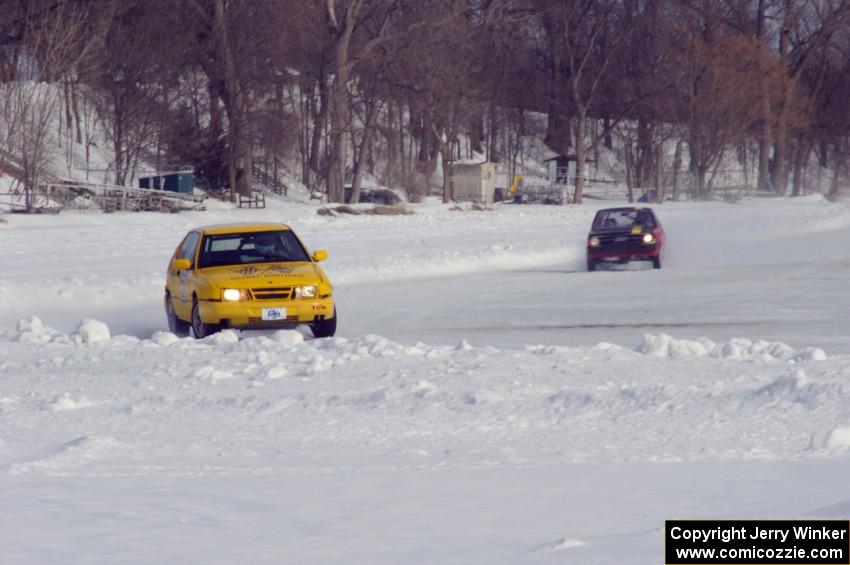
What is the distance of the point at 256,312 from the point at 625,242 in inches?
536

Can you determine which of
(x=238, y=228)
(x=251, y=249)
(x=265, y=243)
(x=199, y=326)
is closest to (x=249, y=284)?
(x=199, y=326)

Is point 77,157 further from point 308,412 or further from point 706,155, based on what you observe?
point 308,412

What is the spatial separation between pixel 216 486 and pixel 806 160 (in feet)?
302

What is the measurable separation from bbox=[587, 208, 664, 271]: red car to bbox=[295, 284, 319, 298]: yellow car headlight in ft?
41.9

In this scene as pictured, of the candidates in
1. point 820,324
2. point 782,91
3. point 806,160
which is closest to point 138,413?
point 820,324

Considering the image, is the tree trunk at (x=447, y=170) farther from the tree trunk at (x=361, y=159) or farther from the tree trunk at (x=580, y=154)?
the tree trunk at (x=580, y=154)

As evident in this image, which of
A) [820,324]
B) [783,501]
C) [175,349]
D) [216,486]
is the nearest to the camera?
[783,501]

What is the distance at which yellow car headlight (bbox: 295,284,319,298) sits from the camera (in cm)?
1536

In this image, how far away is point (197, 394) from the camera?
10805 millimetres

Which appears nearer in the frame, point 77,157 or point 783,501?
point 783,501

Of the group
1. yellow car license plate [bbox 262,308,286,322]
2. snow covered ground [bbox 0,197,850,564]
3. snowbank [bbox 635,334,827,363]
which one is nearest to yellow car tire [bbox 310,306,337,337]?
yellow car license plate [bbox 262,308,286,322]

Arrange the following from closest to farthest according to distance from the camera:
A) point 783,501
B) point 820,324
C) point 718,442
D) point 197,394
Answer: point 783,501 → point 718,442 → point 197,394 → point 820,324

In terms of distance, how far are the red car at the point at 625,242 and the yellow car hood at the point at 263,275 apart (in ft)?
40.3

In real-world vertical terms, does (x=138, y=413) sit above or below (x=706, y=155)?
below
